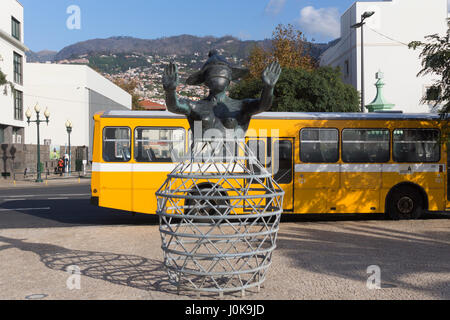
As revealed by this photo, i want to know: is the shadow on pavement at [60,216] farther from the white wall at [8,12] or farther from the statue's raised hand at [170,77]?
the white wall at [8,12]

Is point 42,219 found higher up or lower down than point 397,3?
lower down

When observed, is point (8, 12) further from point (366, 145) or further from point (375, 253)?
point (375, 253)

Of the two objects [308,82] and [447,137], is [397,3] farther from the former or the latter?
[447,137]

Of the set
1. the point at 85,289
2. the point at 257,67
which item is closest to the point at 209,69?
the point at 85,289

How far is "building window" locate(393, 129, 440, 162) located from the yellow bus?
0.09 feet

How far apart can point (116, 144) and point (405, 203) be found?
26.5 feet

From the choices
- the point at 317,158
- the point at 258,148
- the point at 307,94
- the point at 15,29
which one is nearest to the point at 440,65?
the point at 317,158

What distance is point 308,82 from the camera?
83.4 ft

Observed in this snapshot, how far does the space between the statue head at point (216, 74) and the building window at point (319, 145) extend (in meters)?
6.83

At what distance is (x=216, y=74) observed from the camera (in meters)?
5.61

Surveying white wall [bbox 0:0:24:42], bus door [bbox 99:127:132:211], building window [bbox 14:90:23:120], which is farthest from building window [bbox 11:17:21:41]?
bus door [bbox 99:127:132:211]

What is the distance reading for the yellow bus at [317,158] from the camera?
11883 mm

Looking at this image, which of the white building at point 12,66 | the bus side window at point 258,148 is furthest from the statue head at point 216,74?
the white building at point 12,66

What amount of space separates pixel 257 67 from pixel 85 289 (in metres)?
30.0
